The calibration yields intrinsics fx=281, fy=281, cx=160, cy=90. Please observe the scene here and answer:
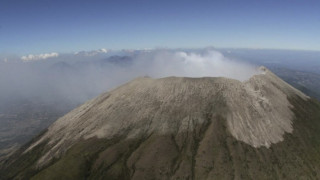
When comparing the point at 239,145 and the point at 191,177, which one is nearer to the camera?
the point at 191,177

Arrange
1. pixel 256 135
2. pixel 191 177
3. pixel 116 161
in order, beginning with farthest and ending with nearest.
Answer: pixel 256 135 < pixel 116 161 < pixel 191 177

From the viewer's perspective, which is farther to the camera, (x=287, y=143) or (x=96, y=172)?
(x=287, y=143)

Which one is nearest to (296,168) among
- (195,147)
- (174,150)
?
(195,147)

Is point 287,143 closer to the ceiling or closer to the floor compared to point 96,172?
closer to the ceiling

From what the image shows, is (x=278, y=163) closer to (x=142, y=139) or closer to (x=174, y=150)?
(x=174, y=150)

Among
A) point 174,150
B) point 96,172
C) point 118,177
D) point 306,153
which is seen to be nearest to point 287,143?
point 306,153

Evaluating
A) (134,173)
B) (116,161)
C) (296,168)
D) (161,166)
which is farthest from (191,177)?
(296,168)

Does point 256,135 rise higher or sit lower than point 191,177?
higher

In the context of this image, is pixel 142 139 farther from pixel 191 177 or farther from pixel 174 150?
pixel 191 177

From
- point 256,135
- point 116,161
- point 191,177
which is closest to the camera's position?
point 191,177
